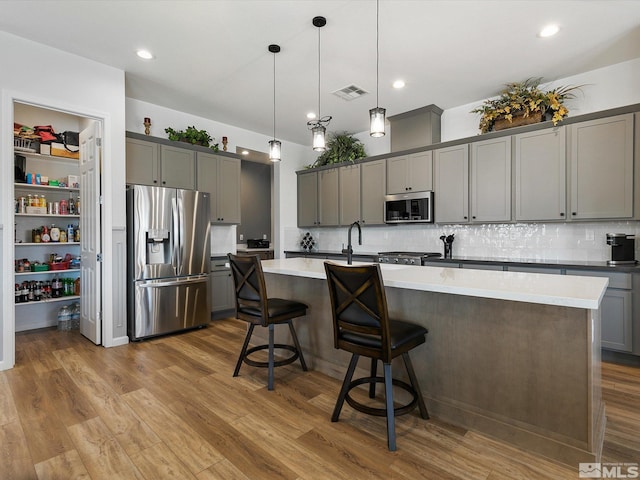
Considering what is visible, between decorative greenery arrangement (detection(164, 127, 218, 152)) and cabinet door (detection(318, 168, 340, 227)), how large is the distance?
75.3 inches

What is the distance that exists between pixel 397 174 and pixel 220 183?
265 cm

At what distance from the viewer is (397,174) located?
16.3 ft

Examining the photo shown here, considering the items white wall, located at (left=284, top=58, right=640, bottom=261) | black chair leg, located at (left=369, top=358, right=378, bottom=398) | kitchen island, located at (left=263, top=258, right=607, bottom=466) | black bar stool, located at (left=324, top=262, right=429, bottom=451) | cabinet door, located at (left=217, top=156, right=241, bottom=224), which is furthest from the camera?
cabinet door, located at (left=217, top=156, right=241, bottom=224)

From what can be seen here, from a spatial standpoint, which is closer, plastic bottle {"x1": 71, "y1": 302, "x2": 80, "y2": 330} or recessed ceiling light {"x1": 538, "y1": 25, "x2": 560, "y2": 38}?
recessed ceiling light {"x1": 538, "y1": 25, "x2": 560, "y2": 38}

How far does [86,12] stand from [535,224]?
4.92m

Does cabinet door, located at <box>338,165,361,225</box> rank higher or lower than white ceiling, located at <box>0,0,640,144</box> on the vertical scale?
lower

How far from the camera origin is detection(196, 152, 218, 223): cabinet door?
15.8 feet

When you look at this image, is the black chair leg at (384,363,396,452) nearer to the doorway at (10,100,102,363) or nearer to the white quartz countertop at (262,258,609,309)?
the white quartz countertop at (262,258,609,309)

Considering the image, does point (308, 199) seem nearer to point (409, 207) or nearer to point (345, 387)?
point (409, 207)

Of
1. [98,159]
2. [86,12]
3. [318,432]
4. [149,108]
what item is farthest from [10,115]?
[318,432]

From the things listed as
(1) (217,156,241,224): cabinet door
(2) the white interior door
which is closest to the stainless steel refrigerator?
(2) the white interior door

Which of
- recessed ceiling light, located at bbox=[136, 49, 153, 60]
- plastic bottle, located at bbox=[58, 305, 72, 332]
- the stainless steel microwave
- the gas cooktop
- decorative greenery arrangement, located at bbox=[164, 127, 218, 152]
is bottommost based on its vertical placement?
plastic bottle, located at bbox=[58, 305, 72, 332]

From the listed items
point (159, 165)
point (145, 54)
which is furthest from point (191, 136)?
point (145, 54)

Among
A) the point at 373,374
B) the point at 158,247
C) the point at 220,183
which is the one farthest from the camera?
the point at 220,183
